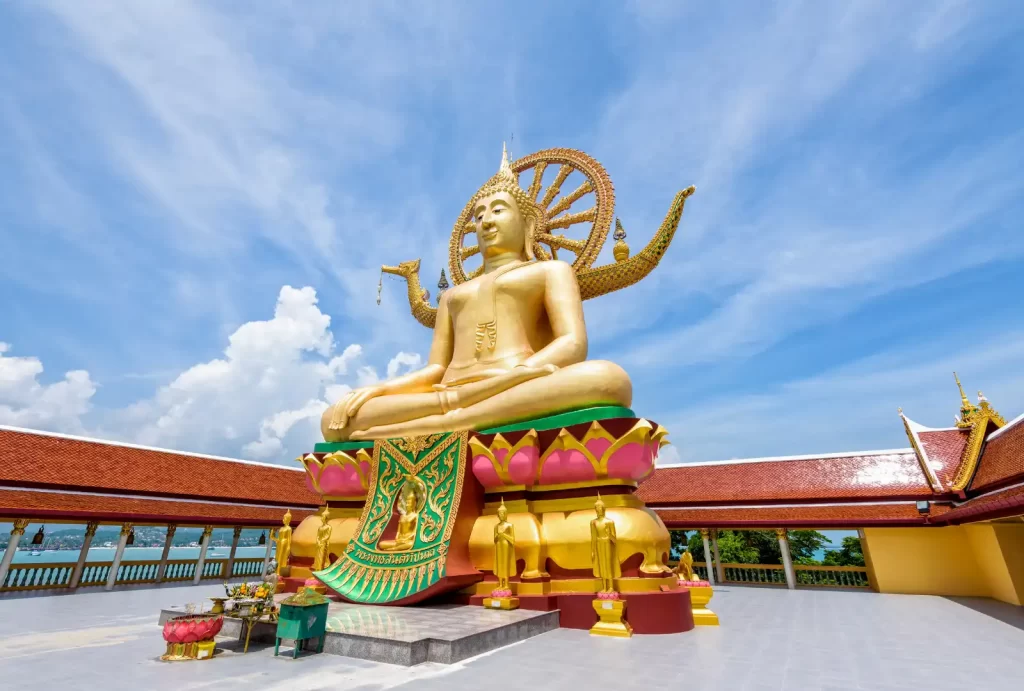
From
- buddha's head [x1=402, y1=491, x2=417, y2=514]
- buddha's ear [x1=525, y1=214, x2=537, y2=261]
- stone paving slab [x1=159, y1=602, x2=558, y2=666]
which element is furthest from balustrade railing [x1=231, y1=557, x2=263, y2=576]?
buddha's ear [x1=525, y1=214, x2=537, y2=261]

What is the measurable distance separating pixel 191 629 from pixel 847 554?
2219 cm

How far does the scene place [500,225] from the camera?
1116 cm

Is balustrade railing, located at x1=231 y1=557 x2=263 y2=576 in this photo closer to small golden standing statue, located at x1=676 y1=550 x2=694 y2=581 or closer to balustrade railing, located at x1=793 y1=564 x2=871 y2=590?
small golden standing statue, located at x1=676 y1=550 x2=694 y2=581

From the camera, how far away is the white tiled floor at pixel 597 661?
14.2ft

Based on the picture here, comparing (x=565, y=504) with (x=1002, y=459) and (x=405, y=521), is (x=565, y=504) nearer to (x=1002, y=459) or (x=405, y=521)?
(x=405, y=521)

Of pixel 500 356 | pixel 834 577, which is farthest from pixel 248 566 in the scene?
pixel 834 577

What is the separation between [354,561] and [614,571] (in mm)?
3981

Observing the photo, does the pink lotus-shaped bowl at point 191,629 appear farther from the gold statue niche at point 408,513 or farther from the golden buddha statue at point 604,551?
the golden buddha statue at point 604,551

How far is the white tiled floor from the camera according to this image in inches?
170

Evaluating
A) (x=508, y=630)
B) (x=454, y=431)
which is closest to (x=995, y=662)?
(x=508, y=630)

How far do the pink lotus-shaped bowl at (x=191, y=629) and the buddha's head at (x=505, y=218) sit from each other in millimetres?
8201

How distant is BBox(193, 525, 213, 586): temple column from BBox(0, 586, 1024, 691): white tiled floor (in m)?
4.83

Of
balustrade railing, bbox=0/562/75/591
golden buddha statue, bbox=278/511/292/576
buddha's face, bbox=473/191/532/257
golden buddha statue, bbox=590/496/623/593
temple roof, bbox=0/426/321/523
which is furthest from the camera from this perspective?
buddha's face, bbox=473/191/532/257

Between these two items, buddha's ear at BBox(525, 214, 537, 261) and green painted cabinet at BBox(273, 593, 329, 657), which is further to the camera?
buddha's ear at BBox(525, 214, 537, 261)
